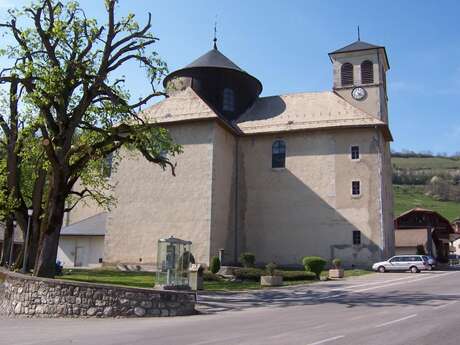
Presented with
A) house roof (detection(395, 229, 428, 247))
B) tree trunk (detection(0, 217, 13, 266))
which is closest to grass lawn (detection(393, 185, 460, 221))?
house roof (detection(395, 229, 428, 247))

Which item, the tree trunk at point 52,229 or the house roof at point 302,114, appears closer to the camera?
the tree trunk at point 52,229

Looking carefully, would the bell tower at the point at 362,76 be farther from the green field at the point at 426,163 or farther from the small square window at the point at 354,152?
the green field at the point at 426,163

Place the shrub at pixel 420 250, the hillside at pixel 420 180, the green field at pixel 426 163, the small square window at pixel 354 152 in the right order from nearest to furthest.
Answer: the small square window at pixel 354 152
the shrub at pixel 420 250
the hillside at pixel 420 180
the green field at pixel 426 163

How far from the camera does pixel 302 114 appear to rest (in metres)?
37.7

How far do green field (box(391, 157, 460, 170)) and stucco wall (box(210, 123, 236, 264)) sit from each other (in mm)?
102764

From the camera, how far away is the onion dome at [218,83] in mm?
39062

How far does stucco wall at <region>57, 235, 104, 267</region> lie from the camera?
39069 mm

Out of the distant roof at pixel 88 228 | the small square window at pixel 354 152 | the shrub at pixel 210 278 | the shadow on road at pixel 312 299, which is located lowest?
the shadow on road at pixel 312 299

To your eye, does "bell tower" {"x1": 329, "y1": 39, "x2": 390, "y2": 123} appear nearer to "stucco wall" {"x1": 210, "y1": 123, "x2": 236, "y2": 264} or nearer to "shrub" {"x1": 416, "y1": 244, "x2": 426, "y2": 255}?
"stucco wall" {"x1": 210, "y1": 123, "x2": 236, "y2": 264}

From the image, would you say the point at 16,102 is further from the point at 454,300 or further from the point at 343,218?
the point at 343,218

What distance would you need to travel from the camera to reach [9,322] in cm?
1315

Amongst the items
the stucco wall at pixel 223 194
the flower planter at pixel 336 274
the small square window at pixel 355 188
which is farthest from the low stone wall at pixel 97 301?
the small square window at pixel 355 188

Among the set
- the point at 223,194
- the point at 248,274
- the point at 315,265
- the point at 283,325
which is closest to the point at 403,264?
the point at 315,265

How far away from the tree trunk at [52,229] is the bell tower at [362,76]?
26534 mm
